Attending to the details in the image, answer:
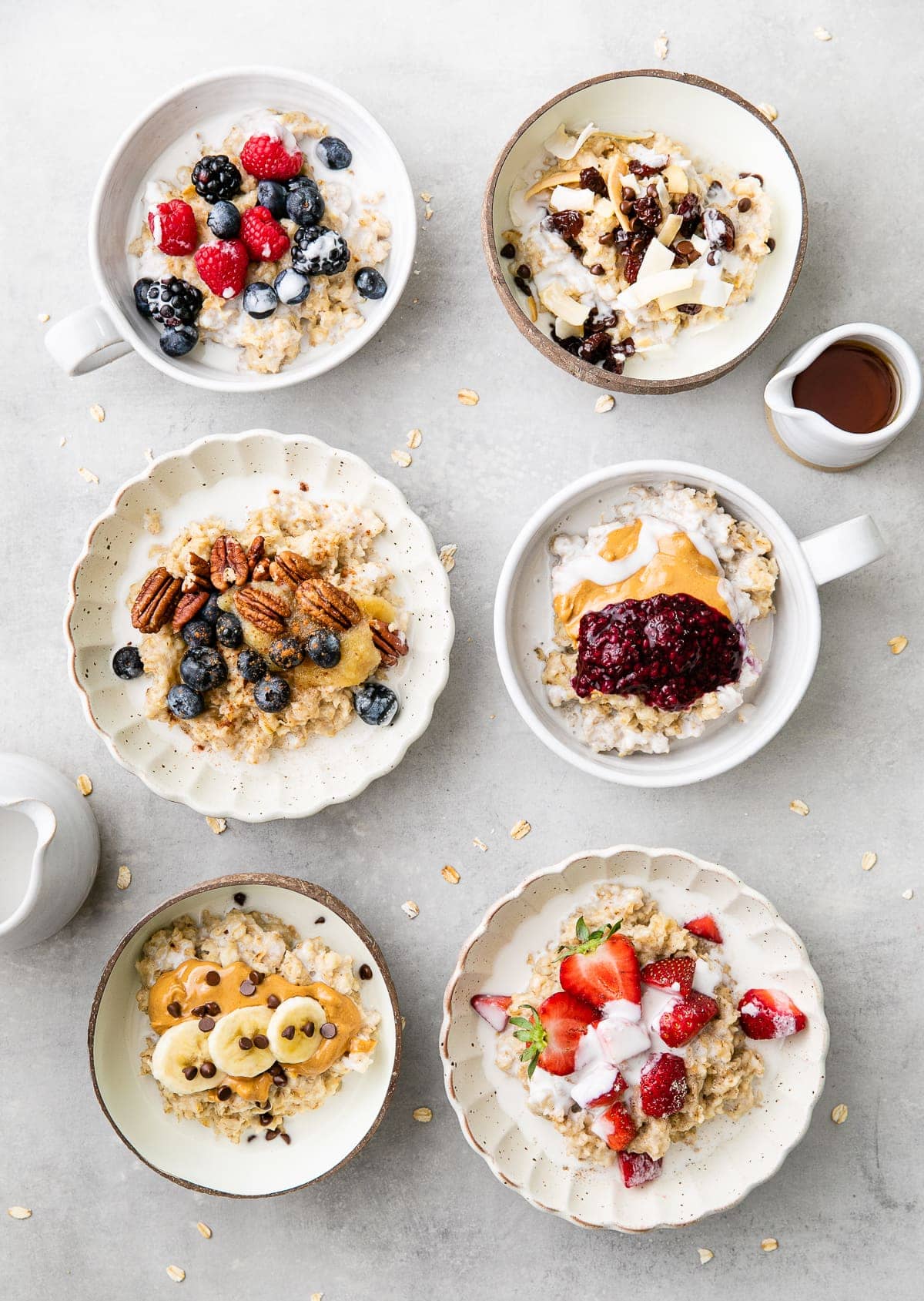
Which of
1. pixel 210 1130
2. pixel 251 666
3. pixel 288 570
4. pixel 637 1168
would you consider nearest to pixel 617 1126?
pixel 637 1168

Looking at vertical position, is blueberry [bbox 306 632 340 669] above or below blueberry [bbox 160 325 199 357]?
below

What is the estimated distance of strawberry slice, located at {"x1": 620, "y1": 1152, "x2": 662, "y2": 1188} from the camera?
5.99 feet

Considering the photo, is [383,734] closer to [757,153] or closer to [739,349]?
[739,349]

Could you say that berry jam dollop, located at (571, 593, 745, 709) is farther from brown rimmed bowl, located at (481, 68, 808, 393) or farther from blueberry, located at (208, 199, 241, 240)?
blueberry, located at (208, 199, 241, 240)

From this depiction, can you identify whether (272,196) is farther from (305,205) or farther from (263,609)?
(263,609)

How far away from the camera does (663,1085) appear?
5.66 ft

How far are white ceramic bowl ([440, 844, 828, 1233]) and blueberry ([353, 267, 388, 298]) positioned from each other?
112 cm

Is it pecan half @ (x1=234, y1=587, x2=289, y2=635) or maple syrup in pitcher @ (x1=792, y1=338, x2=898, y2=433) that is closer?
pecan half @ (x1=234, y1=587, x2=289, y2=635)

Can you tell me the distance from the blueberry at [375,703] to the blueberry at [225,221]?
871mm

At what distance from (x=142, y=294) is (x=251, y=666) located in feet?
2.46

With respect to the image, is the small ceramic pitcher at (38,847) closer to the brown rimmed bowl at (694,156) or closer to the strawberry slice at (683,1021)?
the strawberry slice at (683,1021)

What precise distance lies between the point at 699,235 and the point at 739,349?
0.73 ft

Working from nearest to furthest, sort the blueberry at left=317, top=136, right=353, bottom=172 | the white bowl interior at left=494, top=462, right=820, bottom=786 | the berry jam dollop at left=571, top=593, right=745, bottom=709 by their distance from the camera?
the berry jam dollop at left=571, top=593, right=745, bottom=709 → the white bowl interior at left=494, top=462, right=820, bottom=786 → the blueberry at left=317, top=136, right=353, bottom=172

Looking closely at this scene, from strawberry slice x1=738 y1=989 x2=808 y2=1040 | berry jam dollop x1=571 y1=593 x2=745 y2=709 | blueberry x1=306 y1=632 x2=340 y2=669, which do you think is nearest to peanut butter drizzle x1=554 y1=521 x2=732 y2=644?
berry jam dollop x1=571 y1=593 x2=745 y2=709
